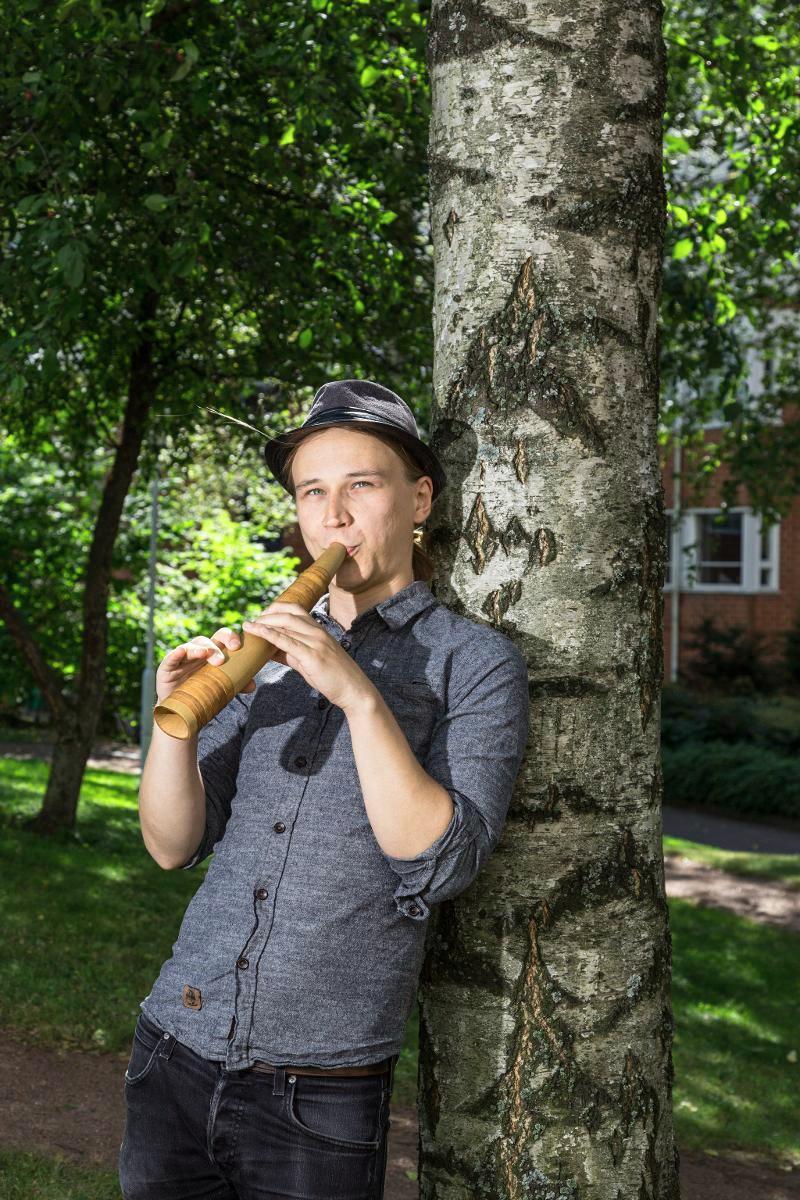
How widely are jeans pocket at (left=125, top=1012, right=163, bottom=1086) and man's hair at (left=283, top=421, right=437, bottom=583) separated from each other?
88 cm

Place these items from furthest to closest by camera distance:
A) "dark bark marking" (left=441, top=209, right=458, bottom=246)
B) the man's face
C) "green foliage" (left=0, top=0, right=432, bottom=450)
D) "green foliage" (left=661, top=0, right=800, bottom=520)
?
"green foliage" (left=661, top=0, right=800, bottom=520)
"green foliage" (left=0, top=0, right=432, bottom=450)
"dark bark marking" (left=441, top=209, right=458, bottom=246)
the man's face

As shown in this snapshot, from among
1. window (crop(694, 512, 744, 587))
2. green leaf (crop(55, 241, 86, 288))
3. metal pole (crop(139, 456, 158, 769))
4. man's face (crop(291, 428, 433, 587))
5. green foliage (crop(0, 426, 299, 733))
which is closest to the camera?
man's face (crop(291, 428, 433, 587))

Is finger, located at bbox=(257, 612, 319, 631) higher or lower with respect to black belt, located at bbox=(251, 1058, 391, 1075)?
higher

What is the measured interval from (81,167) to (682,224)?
3.78 meters

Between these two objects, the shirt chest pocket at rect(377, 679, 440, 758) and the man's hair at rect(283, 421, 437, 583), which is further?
the man's hair at rect(283, 421, 437, 583)

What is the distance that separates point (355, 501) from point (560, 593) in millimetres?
395

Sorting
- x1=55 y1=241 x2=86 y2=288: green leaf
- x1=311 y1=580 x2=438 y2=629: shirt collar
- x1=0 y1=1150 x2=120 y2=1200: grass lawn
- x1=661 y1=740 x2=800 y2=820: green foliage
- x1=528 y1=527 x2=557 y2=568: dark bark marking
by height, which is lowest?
x1=0 y1=1150 x2=120 y2=1200: grass lawn

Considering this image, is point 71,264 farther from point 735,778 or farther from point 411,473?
point 735,778

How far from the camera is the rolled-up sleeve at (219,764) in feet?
7.41

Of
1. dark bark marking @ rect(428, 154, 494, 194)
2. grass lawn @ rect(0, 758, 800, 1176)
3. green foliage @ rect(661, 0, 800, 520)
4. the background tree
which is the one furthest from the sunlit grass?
dark bark marking @ rect(428, 154, 494, 194)

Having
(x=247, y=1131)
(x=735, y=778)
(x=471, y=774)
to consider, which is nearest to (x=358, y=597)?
(x=471, y=774)

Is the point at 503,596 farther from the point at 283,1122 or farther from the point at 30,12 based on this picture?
the point at 30,12

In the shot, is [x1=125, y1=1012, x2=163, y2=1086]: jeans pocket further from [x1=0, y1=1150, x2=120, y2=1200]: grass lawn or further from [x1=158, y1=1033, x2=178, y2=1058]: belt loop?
[x1=0, y1=1150, x2=120, y2=1200]: grass lawn

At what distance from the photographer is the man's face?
87.7 inches
